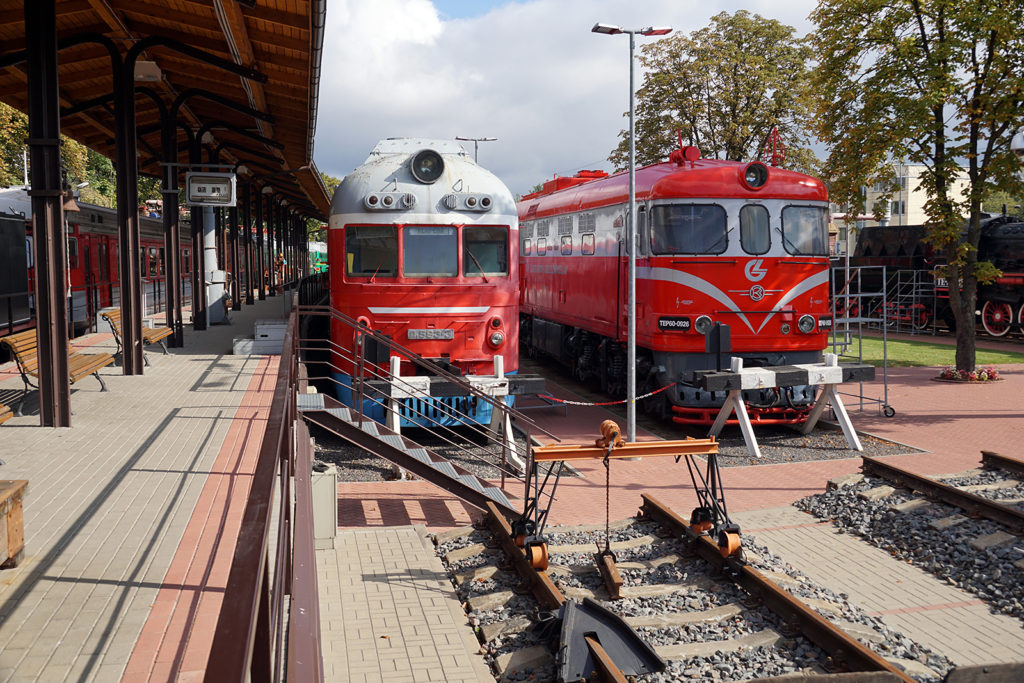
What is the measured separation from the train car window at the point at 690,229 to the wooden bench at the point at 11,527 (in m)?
10.2

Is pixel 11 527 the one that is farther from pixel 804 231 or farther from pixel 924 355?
pixel 924 355

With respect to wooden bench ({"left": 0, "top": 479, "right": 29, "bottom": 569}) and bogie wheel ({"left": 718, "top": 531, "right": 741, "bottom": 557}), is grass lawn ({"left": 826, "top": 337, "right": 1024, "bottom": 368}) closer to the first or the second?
bogie wheel ({"left": 718, "top": 531, "right": 741, "bottom": 557})

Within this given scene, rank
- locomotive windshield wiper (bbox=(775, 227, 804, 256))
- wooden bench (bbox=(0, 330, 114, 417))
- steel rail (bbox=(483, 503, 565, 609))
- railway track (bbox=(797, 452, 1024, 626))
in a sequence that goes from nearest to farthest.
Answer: steel rail (bbox=(483, 503, 565, 609))
railway track (bbox=(797, 452, 1024, 626))
wooden bench (bbox=(0, 330, 114, 417))
locomotive windshield wiper (bbox=(775, 227, 804, 256))

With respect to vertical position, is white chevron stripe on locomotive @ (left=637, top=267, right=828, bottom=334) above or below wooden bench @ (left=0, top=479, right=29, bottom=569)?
above

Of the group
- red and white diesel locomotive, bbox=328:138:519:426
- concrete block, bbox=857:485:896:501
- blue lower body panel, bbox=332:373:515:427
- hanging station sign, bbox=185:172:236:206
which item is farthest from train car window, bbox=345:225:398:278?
concrete block, bbox=857:485:896:501

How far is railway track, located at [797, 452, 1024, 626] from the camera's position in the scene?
811 cm

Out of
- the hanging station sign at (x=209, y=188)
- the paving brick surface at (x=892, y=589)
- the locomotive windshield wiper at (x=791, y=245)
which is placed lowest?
the paving brick surface at (x=892, y=589)

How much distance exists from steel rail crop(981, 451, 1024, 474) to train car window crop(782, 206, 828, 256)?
4144 mm

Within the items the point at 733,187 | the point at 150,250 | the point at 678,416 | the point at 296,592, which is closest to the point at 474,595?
the point at 296,592

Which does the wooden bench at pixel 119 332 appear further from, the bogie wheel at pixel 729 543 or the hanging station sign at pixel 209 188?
the bogie wheel at pixel 729 543

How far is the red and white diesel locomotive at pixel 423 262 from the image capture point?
13164mm

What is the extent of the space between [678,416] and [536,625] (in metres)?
8.06

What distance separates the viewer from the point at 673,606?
24.2 feet

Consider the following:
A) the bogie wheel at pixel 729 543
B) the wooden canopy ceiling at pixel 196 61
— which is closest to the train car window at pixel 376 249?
the wooden canopy ceiling at pixel 196 61
